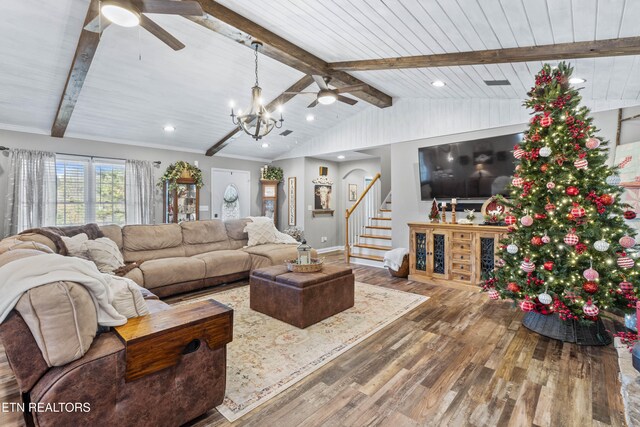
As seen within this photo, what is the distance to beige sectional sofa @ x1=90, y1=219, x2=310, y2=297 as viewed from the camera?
402cm

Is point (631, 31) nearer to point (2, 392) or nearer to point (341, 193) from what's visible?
point (2, 392)

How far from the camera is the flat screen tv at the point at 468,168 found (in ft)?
14.6

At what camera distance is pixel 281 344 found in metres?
2.77

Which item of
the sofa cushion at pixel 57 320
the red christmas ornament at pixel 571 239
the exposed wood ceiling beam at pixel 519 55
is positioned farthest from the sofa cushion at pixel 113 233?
the red christmas ornament at pixel 571 239

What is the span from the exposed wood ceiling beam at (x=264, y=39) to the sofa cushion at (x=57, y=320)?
2758 mm

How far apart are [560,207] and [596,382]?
1.42 m

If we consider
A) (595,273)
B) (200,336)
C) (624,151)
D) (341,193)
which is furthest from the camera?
(341,193)

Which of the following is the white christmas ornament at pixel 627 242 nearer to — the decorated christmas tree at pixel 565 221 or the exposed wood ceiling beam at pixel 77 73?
the decorated christmas tree at pixel 565 221

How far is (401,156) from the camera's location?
227 inches

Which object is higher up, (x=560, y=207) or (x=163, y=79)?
(x=163, y=79)

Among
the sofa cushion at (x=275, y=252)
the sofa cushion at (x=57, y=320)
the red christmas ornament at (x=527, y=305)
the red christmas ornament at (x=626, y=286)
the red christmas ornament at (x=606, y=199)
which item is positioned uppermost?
the red christmas ornament at (x=606, y=199)

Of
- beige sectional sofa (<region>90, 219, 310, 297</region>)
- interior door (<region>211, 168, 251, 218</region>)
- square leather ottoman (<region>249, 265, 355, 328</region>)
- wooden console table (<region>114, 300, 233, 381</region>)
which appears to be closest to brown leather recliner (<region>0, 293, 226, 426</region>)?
wooden console table (<region>114, 300, 233, 381</region>)

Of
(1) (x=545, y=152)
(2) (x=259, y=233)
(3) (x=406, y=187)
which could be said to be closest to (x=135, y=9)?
(1) (x=545, y=152)

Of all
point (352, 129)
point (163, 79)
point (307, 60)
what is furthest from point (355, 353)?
point (352, 129)
